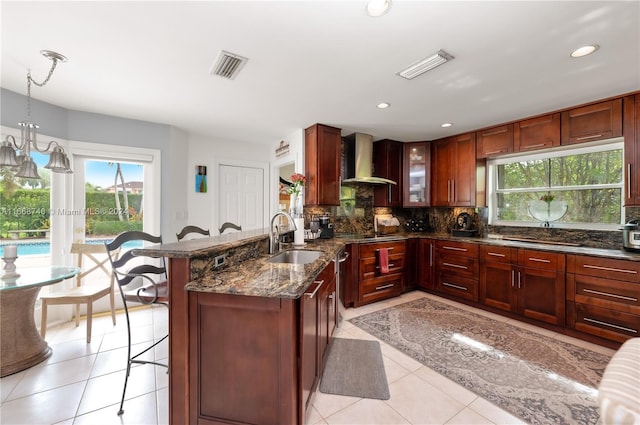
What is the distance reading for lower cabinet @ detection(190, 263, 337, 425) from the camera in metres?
1.34

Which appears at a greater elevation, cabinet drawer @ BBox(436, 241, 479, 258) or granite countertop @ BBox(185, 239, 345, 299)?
granite countertop @ BBox(185, 239, 345, 299)

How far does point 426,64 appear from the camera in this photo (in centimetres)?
202

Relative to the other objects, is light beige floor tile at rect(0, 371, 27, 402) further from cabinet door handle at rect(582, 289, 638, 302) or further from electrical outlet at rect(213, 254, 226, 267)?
cabinet door handle at rect(582, 289, 638, 302)

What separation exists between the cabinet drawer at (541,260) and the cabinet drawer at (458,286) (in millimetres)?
667

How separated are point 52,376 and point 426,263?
4330mm

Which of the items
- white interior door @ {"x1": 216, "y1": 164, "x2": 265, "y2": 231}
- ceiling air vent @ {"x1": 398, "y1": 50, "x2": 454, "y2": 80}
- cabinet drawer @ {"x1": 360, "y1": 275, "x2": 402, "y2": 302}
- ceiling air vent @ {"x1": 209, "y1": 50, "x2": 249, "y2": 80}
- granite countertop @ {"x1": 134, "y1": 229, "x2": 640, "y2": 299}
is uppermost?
ceiling air vent @ {"x1": 209, "y1": 50, "x2": 249, "y2": 80}

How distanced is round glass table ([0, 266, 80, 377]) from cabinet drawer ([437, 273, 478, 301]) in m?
4.42

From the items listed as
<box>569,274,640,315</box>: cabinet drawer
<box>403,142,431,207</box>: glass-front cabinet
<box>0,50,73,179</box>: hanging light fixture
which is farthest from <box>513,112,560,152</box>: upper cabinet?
<box>0,50,73,179</box>: hanging light fixture

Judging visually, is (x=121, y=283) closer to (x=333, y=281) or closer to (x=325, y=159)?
(x=333, y=281)

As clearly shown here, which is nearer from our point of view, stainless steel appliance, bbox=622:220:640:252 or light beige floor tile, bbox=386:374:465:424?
light beige floor tile, bbox=386:374:465:424

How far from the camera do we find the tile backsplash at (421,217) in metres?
3.27

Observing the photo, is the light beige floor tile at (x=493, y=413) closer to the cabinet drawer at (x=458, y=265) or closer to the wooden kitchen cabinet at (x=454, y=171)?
the cabinet drawer at (x=458, y=265)

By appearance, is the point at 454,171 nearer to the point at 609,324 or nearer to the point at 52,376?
the point at 609,324

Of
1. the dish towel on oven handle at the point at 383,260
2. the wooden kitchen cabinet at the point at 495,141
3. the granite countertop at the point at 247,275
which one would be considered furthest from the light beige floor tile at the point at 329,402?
the wooden kitchen cabinet at the point at 495,141
